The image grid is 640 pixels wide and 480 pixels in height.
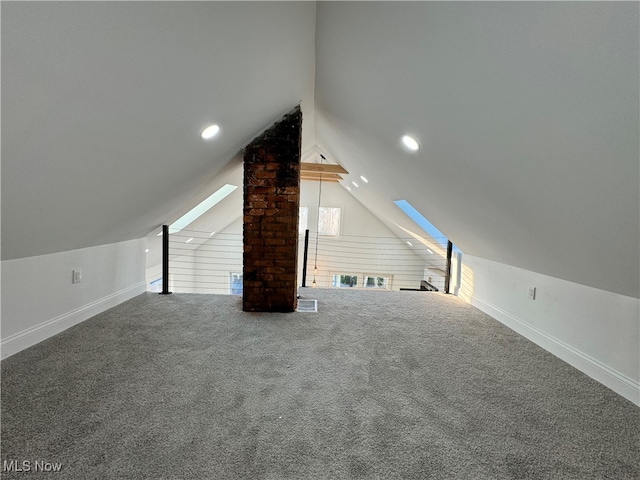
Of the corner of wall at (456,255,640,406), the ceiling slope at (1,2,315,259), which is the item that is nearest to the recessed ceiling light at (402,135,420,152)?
the ceiling slope at (1,2,315,259)

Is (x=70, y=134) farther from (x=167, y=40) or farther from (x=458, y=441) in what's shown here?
(x=458, y=441)

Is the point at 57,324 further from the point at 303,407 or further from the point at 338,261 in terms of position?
the point at 338,261

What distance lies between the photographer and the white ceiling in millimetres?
971

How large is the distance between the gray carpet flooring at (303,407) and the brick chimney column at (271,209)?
22.9 inches

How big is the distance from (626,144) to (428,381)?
151 centimetres

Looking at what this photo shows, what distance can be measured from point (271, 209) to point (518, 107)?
7.32 ft

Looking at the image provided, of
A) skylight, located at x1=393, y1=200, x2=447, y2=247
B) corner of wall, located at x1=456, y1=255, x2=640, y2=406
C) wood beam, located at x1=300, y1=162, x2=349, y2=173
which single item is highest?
wood beam, located at x1=300, y1=162, x2=349, y2=173

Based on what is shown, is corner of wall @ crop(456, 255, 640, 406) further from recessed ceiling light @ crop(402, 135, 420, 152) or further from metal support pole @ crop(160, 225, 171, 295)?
metal support pole @ crop(160, 225, 171, 295)

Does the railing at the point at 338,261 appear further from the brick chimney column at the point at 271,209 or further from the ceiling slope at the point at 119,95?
the ceiling slope at the point at 119,95

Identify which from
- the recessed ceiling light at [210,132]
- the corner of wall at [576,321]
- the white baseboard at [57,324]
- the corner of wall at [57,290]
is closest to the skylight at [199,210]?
the corner of wall at [57,290]

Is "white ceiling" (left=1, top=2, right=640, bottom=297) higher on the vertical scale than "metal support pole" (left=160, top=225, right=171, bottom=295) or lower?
higher

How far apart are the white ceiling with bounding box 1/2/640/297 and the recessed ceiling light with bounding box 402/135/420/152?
2.6 inches

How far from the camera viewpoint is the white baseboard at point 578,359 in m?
1.77

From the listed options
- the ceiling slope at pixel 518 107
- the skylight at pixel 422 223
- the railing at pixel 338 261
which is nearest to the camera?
the ceiling slope at pixel 518 107
